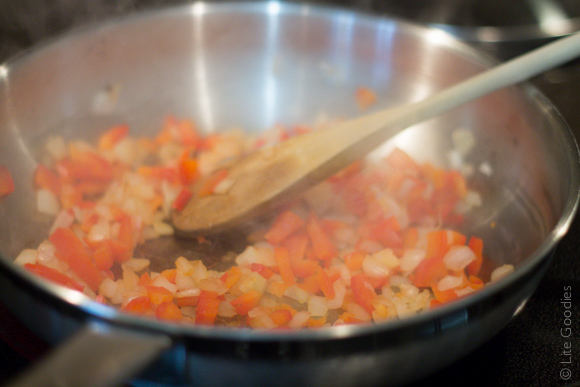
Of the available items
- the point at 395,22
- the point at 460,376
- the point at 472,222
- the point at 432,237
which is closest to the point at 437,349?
the point at 460,376

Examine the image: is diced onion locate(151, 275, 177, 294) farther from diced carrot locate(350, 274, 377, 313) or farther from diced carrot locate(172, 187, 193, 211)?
diced carrot locate(350, 274, 377, 313)

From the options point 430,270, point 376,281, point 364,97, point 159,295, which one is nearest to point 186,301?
point 159,295

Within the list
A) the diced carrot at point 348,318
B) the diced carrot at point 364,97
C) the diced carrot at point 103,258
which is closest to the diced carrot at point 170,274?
the diced carrot at point 103,258


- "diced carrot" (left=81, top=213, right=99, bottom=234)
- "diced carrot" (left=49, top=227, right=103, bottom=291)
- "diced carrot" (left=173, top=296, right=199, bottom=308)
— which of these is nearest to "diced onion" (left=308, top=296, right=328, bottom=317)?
"diced carrot" (left=173, top=296, right=199, bottom=308)

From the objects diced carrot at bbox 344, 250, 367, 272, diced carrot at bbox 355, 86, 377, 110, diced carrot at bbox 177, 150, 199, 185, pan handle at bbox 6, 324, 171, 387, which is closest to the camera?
pan handle at bbox 6, 324, 171, 387

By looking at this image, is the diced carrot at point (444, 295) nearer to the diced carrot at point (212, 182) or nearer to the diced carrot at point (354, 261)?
the diced carrot at point (354, 261)

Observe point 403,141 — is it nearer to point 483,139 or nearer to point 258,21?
point 483,139
